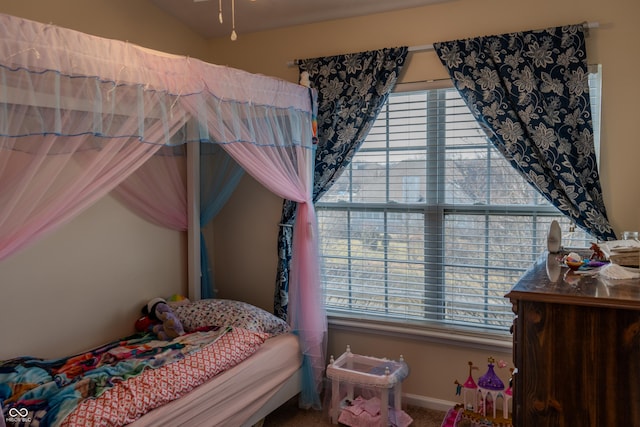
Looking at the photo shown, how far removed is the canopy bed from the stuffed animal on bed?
0.38m

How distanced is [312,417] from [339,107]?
204 cm

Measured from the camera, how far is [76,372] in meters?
2.49

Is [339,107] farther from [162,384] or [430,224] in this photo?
[162,384]

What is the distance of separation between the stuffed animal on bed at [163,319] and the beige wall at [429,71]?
31.2 inches

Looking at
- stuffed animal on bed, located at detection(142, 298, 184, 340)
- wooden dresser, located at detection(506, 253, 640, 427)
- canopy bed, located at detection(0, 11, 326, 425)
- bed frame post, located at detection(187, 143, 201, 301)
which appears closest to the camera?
wooden dresser, located at detection(506, 253, 640, 427)

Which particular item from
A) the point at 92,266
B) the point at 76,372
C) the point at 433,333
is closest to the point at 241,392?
the point at 76,372

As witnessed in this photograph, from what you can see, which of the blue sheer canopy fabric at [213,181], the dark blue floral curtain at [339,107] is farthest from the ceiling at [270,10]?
the blue sheer canopy fabric at [213,181]

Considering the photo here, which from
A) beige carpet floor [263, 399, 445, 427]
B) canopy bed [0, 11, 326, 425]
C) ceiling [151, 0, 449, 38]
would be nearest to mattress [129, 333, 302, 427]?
canopy bed [0, 11, 326, 425]

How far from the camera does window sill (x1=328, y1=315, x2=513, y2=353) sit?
3066mm

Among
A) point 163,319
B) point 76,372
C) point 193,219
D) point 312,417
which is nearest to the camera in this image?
point 76,372

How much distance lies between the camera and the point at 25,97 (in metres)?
1.76

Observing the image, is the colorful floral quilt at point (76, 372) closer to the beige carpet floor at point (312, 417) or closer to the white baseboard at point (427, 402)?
the beige carpet floor at point (312, 417)

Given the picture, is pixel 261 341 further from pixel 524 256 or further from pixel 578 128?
pixel 578 128

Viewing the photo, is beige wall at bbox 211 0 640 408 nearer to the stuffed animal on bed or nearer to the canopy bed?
the canopy bed
